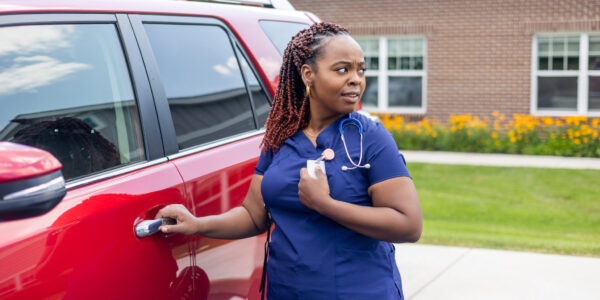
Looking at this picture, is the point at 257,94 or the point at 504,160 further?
the point at 504,160

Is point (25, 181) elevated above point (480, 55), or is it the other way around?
point (480, 55)

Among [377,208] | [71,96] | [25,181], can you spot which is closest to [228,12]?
[71,96]

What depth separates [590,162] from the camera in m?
11.8

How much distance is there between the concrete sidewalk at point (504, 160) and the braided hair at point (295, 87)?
32.4 ft

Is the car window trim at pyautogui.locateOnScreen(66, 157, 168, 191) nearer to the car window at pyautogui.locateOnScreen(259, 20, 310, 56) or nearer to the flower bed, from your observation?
the car window at pyautogui.locateOnScreen(259, 20, 310, 56)

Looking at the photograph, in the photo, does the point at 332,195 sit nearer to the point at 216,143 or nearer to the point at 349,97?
the point at 349,97

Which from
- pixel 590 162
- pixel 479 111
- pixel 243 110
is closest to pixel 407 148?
pixel 479 111

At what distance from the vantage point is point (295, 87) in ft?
7.61

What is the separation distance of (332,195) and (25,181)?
0.92m

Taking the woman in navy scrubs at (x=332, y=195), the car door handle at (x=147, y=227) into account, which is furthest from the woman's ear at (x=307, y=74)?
the car door handle at (x=147, y=227)

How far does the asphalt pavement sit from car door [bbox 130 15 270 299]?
256 cm

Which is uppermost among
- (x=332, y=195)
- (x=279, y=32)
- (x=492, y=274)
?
(x=279, y=32)

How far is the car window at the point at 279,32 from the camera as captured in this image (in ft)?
10.4

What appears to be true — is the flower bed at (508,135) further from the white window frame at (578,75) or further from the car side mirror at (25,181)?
the car side mirror at (25,181)
